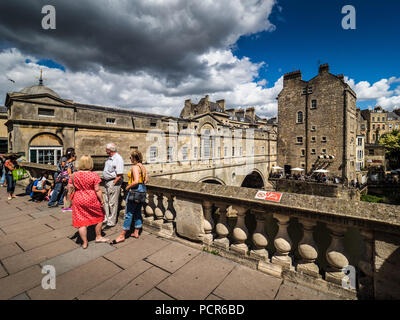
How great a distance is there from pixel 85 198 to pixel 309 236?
3.19 m

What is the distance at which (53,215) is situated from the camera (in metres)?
4.53

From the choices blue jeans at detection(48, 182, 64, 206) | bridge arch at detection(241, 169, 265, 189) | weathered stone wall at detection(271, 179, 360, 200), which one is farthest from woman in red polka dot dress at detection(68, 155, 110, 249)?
bridge arch at detection(241, 169, 265, 189)

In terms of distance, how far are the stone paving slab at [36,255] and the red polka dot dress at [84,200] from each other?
0.44 meters

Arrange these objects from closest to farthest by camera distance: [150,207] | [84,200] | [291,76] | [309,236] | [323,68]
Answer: [309,236], [84,200], [150,207], [323,68], [291,76]

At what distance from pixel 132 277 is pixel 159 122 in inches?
718

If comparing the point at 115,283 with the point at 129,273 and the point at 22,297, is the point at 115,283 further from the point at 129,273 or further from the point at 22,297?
the point at 22,297

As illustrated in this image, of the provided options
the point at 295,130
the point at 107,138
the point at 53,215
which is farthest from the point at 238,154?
the point at 53,215

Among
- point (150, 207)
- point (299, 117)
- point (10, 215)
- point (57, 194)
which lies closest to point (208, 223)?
point (150, 207)

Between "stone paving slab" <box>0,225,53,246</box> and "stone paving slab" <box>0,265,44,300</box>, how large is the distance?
1.31 metres

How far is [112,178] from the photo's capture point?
3.83m

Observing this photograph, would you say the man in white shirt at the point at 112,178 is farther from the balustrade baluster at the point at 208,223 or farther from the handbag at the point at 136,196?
the balustrade baluster at the point at 208,223

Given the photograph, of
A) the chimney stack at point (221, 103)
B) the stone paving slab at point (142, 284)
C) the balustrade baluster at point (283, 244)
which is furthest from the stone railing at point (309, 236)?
the chimney stack at point (221, 103)

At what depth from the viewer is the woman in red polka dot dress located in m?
3.00

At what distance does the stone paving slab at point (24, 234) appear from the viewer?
3256 millimetres
